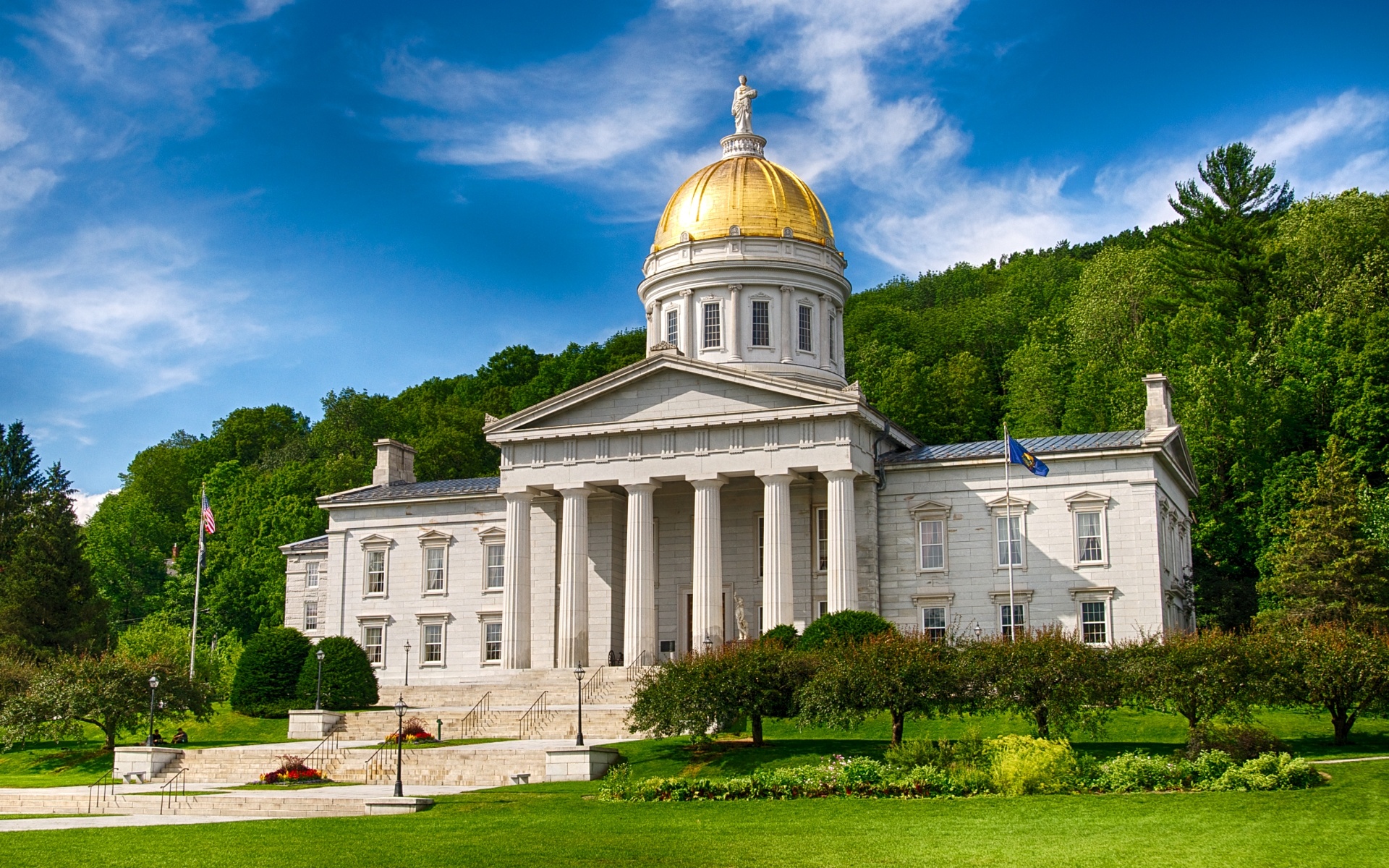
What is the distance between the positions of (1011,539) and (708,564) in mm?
10951

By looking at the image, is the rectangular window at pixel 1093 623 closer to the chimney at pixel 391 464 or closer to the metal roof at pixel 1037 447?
the metal roof at pixel 1037 447

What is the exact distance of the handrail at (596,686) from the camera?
4628 centimetres

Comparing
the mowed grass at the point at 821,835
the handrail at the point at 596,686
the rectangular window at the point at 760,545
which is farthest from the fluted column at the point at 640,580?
the mowed grass at the point at 821,835

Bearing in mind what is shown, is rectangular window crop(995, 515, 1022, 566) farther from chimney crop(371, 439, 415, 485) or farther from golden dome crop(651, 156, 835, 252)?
chimney crop(371, 439, 415, 485)

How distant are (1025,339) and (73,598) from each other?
57.9 metres

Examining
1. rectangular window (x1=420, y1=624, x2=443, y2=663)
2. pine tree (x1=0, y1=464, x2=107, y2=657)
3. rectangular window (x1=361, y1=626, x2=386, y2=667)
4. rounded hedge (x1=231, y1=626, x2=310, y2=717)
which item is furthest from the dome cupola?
pine tree (x1=0, y1=464, x2=107, y2=657)

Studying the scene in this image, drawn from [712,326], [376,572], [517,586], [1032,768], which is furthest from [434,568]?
[1032,768]

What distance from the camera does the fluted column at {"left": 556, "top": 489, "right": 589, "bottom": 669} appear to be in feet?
Result: 170

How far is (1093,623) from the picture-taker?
159 feet

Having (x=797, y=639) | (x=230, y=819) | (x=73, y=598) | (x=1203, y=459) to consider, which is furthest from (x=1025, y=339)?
(x=230, y=819)

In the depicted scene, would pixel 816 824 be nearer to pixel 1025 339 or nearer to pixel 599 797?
pixel 599 797

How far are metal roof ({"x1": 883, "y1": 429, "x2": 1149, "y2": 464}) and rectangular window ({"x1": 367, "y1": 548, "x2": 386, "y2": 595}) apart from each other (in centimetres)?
2211

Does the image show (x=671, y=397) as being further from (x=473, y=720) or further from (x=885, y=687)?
(x=885, y=687)

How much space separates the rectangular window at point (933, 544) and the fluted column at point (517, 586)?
15043 millimetres
